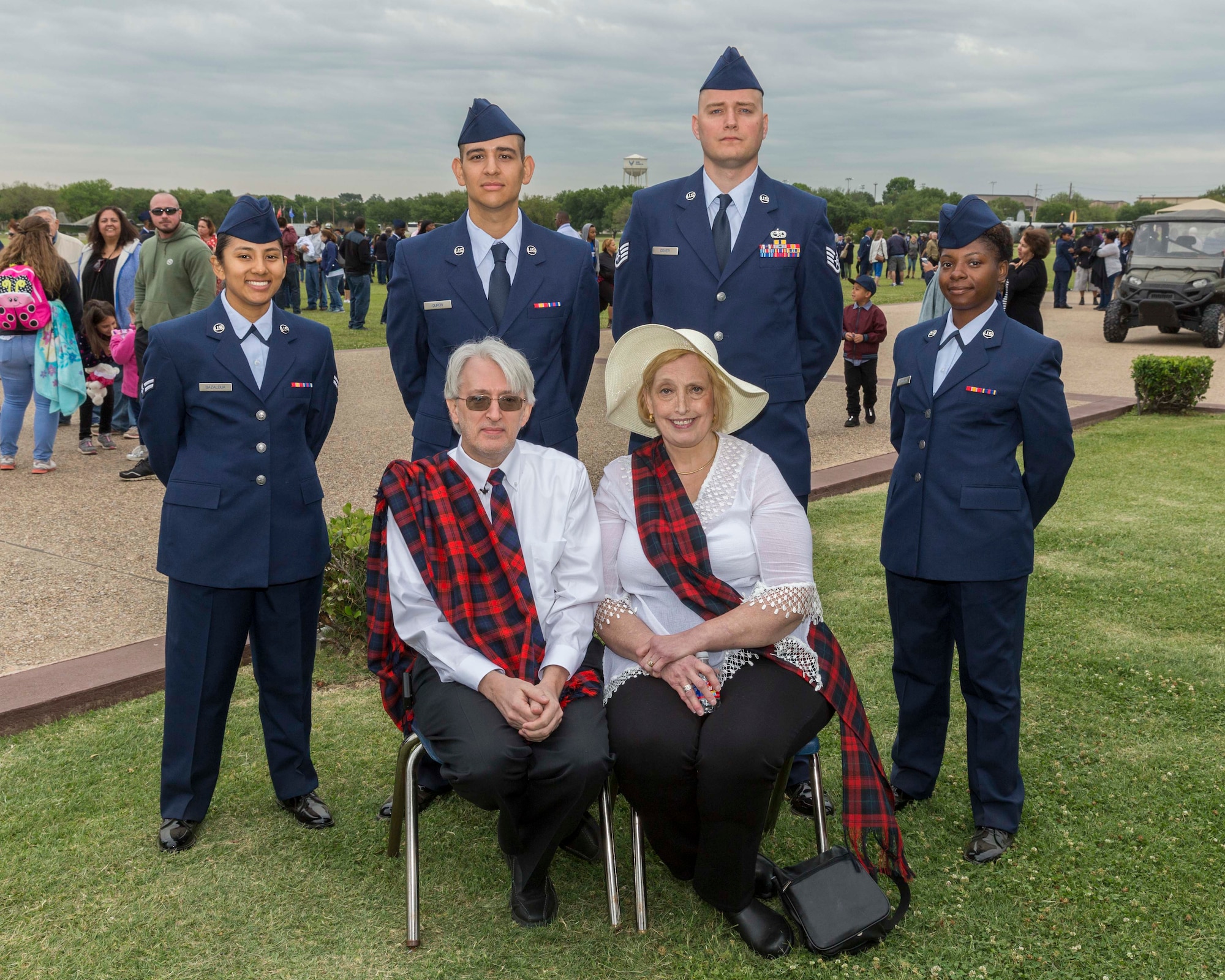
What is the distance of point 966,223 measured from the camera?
3408 mm

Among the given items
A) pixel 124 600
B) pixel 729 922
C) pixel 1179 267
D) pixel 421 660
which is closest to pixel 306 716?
pixel 421 660

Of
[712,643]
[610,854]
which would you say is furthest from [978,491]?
[610,854]

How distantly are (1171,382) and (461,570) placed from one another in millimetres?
10592

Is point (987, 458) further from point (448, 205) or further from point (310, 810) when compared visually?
point (448, 205)

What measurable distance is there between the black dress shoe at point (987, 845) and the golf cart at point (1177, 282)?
16.6 meters

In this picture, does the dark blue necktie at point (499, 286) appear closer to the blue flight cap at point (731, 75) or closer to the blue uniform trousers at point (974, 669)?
the blue flight cap at point (731, 75)

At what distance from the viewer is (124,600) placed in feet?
18.8

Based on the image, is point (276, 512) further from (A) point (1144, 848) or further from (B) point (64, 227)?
(B) point (64, 227)

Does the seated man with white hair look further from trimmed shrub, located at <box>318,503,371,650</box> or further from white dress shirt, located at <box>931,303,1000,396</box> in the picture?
trimmed shrub, located at <box>318,503,371,650</box>

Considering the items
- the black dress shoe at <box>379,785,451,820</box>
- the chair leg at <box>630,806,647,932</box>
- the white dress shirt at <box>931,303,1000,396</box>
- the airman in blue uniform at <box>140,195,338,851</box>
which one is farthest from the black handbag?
the airman in blue uniform at <box>140,195,338,851</box>

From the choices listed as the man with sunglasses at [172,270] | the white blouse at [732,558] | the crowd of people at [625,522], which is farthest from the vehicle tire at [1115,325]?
the white blouse at [732,558]

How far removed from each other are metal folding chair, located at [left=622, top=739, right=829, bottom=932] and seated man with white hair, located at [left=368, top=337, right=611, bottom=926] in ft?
0.57

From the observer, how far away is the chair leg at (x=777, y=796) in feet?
10.4

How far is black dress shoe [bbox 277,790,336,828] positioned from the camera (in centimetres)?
376
